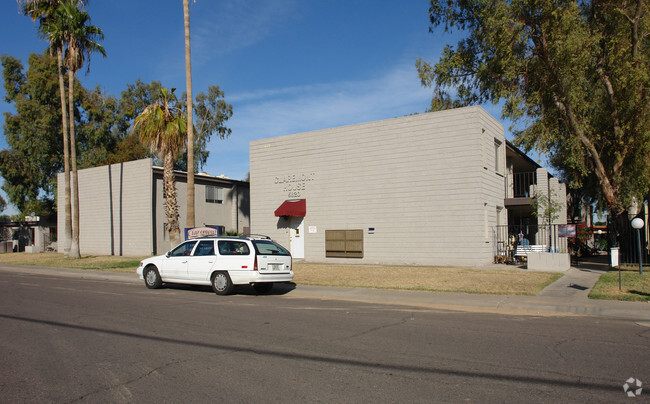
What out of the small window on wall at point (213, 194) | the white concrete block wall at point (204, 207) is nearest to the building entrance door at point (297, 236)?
the white concrete block wall at point (204, 207)

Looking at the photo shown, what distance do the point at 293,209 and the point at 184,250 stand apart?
10.8 meters

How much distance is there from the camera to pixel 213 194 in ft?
120

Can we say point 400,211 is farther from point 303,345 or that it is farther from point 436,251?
point 303,345

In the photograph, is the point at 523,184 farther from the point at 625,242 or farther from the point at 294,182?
the point at 294,182

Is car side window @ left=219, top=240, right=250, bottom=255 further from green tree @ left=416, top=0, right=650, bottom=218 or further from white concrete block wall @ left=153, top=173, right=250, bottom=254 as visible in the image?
white concrete block wall @ left=153, top=173, right=250, bottom=254

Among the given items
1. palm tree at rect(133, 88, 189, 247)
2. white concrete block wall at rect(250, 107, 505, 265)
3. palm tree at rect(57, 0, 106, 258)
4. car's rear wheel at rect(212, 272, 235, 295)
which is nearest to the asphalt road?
car's rear wheel at rect(212, 272, 235, 295)

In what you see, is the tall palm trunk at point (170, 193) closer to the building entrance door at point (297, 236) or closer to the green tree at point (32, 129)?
the building entrance door at point (297, 236)

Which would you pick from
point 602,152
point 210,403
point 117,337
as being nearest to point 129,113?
point 602,152

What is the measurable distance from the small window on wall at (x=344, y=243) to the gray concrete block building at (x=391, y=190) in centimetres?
5

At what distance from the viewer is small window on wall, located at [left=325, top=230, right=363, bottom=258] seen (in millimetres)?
23625

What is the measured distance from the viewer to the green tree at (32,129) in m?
43.8

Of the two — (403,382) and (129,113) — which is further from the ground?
→ (129,113)

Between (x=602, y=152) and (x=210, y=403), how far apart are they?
76.4ft

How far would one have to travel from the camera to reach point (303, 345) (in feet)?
24.5
